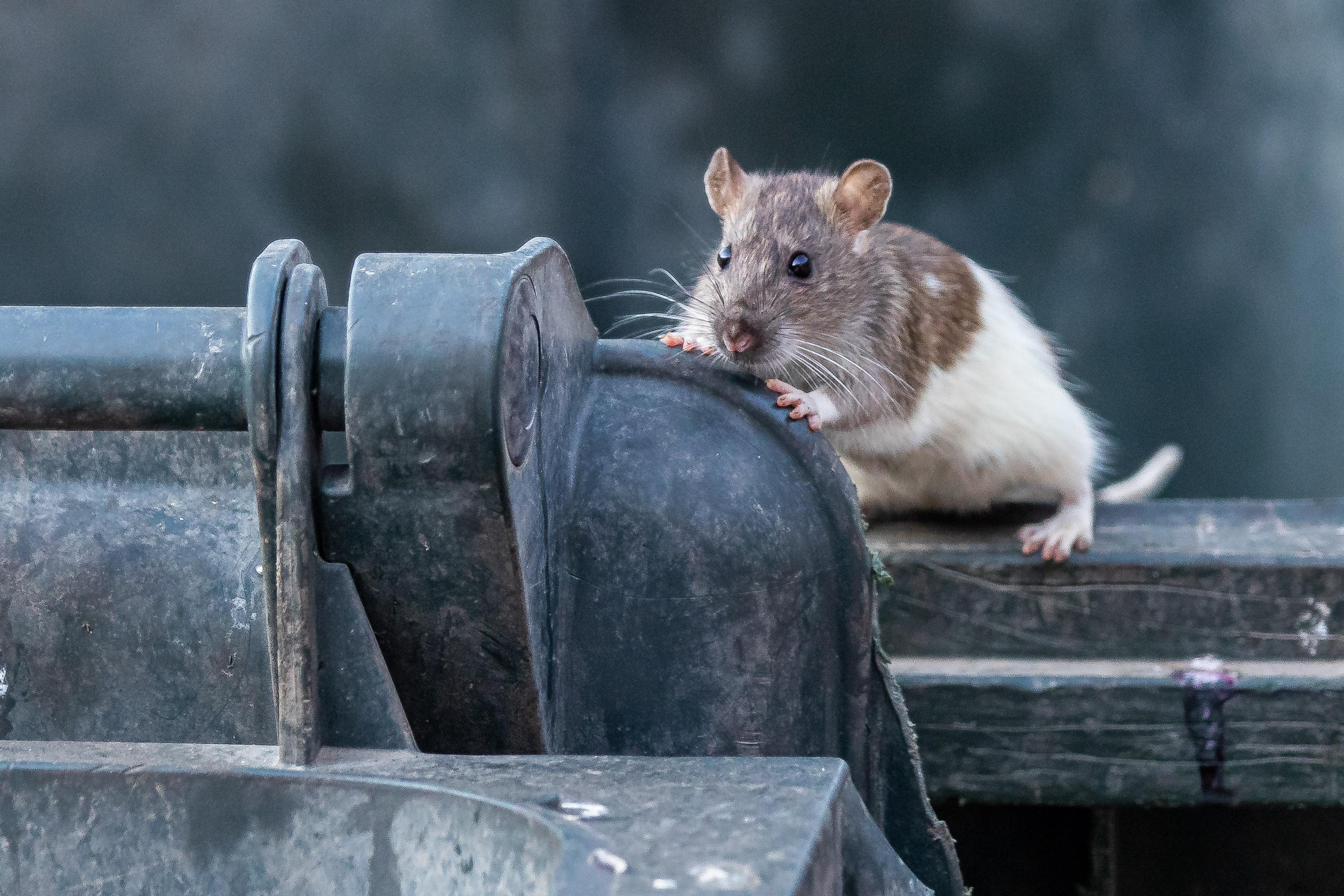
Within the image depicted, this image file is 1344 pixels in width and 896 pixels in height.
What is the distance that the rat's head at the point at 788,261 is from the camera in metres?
2.27

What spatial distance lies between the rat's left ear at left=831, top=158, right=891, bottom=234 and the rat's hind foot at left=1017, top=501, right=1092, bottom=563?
0.65 meters

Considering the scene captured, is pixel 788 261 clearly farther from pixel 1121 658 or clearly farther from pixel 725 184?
pixel 1121 658

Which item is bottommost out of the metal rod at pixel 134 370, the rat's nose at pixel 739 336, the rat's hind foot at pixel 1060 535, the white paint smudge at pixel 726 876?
the rat's hind foot at pixel 1060 535

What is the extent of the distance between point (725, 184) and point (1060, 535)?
927mm

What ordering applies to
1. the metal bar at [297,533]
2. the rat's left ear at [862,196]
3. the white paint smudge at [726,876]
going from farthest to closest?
the rat's left ear at [862,196] → the metal bar at [297,533] → the white paint smudge at [726,876]

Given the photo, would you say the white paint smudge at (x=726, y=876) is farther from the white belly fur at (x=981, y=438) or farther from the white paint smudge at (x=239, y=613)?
the white belly fur at (x=981, y=438)

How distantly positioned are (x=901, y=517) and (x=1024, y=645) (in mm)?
694

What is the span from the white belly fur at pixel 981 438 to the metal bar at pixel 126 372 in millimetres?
1677

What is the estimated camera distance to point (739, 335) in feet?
7.12

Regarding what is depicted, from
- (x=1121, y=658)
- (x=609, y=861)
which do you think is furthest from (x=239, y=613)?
(x=1121, y=658)

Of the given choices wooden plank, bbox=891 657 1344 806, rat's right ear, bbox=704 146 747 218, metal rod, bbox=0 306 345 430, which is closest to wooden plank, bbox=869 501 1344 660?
wooden plank, bbox=891 657 1344 806

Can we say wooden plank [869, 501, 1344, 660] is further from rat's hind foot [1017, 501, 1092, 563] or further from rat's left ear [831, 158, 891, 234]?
rat's left ear [831, 158, 891, 234]

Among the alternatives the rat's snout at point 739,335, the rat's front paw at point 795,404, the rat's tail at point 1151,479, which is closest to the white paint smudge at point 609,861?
the rat's front paw at point 795,404

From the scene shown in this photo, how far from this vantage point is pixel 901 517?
2.96m
